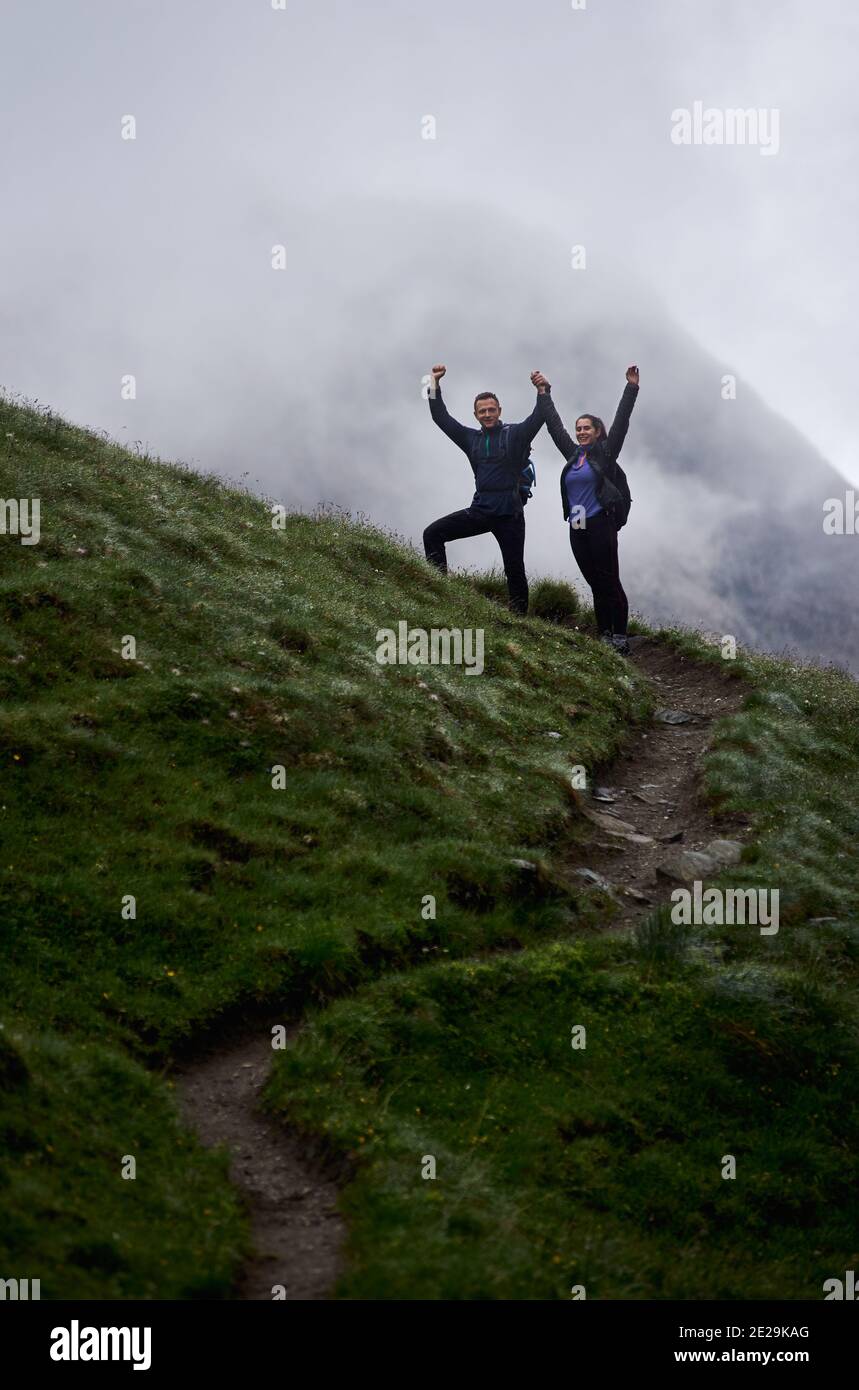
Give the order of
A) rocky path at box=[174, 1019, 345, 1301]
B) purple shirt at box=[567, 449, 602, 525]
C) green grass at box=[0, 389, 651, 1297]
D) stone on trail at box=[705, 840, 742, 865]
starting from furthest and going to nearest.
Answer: purple shirt at box=[567, 449, 602, 525], stone on trail at box=[705, 840, 742, 865], green grass at box=[0, 389, 651, 1297], rocky path at box=[174, 1019, 345, 1301]

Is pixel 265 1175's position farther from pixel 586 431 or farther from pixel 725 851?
pixel 586 431

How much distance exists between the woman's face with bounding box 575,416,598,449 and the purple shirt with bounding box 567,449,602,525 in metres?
0.28

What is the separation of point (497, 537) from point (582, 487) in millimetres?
2441

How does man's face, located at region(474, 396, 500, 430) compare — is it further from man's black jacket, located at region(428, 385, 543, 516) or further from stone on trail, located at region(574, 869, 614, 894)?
stone on trail, located at region(574, 869, 614, 894)

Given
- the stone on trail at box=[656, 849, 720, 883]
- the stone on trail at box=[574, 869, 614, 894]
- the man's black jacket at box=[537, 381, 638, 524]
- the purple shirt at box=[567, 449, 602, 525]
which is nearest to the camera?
the stone on trail at box=[574, 869, 614, 894]

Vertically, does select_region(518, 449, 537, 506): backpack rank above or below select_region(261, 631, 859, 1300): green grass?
above

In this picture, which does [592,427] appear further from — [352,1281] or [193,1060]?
[352,1281]

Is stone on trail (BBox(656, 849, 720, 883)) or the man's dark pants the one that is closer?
stone on trail (BBox(656, 849, 720, 883))

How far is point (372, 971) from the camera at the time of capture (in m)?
12.4

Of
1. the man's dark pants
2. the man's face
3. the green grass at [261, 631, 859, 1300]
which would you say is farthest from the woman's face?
the green grass at [261, 631, 859, 1300]

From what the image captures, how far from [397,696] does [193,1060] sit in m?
8.83

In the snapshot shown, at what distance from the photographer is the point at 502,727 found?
19875mm

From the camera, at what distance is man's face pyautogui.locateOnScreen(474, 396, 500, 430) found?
87.0 feet
